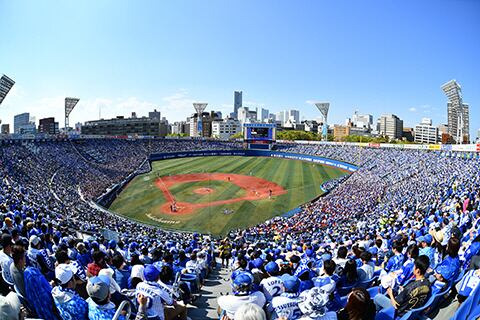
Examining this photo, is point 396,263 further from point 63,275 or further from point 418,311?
point 63,275

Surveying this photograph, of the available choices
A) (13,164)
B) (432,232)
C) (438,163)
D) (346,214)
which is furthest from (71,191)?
(438,163)

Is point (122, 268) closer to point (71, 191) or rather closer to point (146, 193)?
point (71, 191)

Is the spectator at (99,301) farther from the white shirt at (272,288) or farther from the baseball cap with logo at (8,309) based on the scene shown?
the white shirt at (272,288)

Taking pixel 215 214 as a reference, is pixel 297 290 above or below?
above

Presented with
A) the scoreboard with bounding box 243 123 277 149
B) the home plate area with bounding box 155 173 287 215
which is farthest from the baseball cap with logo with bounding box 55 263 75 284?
the scoreboard with bounding box 243 123 277 149

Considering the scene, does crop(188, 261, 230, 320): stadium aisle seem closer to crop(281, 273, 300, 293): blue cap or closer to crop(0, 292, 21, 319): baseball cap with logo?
crop(281, 273, 300, 293): blue cap

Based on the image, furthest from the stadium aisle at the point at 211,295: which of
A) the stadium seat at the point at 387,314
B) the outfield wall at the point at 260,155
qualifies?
the outfield wall at the point at 260,155
